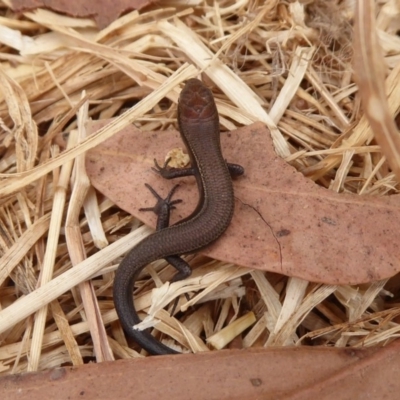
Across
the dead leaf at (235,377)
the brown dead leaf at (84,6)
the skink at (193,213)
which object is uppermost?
the brown dead leaf at (84,6)

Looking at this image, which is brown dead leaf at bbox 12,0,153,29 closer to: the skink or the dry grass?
the dry grass

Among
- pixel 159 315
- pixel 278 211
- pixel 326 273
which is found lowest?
pixel 159 315

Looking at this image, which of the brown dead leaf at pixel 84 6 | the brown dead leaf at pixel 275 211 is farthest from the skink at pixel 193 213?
the brown dead leaf at pixel 84 6

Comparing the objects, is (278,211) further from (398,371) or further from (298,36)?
(298,36)

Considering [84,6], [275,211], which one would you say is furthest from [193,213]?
[84,6]

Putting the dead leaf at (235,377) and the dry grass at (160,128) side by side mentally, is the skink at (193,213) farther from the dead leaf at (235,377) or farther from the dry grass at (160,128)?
the dead leaf at (235,377)

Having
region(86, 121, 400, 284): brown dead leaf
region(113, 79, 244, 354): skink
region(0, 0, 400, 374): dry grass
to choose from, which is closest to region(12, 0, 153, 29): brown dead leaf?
region(0, 0, 400, 374): dry grass

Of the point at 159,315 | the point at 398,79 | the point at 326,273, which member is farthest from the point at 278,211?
the point at 398,79
